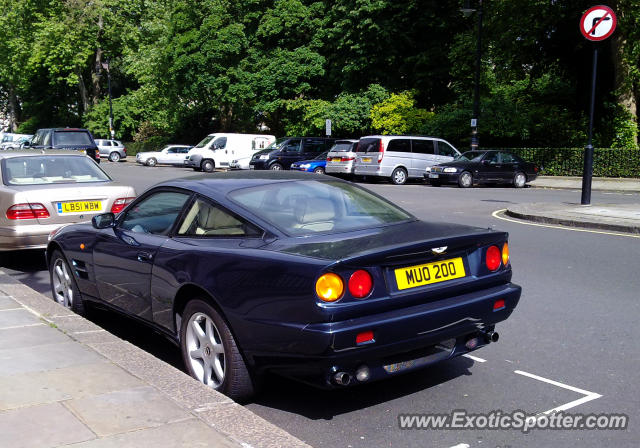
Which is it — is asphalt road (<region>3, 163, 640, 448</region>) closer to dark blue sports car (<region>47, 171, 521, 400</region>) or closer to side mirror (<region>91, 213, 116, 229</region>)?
dark blue sports car (<region>47, 171, 521, 400</region>)

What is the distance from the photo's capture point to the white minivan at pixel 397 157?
26.2 meters

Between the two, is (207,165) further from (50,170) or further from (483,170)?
(50,170)

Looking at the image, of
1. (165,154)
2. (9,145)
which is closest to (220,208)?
(165,154)

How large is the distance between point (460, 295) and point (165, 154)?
40705mm

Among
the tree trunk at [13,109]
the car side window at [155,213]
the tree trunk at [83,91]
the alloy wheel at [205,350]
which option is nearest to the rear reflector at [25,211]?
the car side window at [155,213]

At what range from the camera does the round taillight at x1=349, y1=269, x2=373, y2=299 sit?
3680 millimetres

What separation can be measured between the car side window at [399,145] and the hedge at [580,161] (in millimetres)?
6589

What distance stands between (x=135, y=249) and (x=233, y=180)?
903 mm

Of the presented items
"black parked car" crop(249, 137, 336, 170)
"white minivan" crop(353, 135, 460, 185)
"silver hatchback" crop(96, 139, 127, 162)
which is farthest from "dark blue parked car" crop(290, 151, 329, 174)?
"silver hatchback" crop(96, 139, 127, 162)

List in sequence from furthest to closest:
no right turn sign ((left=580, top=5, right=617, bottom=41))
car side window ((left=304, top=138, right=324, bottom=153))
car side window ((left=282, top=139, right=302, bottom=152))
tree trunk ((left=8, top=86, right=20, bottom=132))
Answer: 1. tree trunk ((left=8, top=86, right=20, bottom=132))
2. car side window ((left=304, top=138, right=324, bottom=153))
3. car side window ((left=282, top=139, right=302, bottom=152))
4. no right turn sign ((left=580, top=5, right=617, bottom=41))

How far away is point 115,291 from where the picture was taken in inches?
208

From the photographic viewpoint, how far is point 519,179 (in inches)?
986

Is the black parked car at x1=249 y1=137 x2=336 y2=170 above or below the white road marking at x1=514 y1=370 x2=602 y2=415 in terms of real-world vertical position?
above

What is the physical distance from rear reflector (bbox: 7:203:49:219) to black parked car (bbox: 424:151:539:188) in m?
17.8
